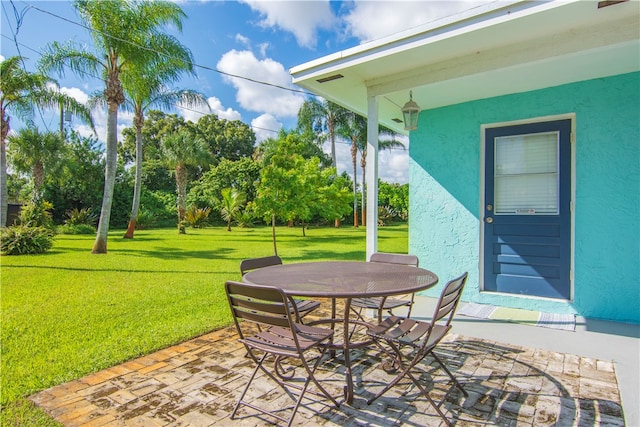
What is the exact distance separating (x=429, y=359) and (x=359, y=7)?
572 centimetres

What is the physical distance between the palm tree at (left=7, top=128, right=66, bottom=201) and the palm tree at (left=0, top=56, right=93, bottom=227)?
6.21m

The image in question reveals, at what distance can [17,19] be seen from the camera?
603 cm

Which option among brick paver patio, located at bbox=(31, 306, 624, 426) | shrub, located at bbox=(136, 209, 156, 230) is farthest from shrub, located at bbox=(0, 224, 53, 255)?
brick paver patio, located at bbox=(31, 306, 624, 426)

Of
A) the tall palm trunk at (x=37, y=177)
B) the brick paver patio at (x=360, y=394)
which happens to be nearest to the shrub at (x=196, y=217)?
the tall palm trunk at (x=37, y=177)

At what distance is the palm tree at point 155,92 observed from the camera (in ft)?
37.1

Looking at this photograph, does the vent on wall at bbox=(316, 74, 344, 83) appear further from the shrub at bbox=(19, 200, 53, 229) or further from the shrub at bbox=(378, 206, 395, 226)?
the shrub at bbox=(378, 206, 395, 226)

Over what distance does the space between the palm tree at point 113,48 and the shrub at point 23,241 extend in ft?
4.72

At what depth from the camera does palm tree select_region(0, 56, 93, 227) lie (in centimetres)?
1081

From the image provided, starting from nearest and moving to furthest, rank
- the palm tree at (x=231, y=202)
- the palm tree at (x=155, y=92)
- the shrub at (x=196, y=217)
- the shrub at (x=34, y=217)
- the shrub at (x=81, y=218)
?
the palm tree at (x=155, y=92) < the shrub at (x=34, y=217) < the shrub at (x=81, y=218) < the palm tree at (x=231, y=202) < the shrub at (x=196, y=217)

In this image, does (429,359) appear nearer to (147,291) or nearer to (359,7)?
(147,291)

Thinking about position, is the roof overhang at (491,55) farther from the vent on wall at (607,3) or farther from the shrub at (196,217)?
the shrub at (196,217)

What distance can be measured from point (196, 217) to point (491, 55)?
64.8 feet

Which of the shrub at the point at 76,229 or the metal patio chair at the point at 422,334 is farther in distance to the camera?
the shrub at the point at 76,229

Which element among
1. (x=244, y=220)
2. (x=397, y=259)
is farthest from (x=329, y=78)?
(x=244, y=220)
